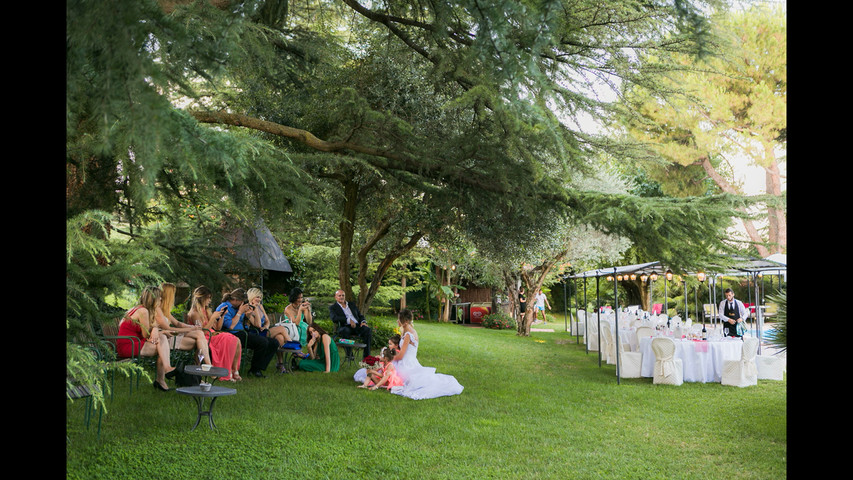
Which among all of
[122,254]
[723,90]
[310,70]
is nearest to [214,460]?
[122,254]

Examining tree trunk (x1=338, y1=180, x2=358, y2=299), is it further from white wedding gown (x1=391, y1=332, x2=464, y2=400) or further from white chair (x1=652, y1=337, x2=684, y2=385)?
white chair (x1=652, y1=337, x2=684, y2=385)

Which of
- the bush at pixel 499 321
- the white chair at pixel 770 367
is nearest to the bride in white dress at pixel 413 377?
the white chair at pixel 770 367

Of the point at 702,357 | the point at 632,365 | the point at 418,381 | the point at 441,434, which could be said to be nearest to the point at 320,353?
the point at 418,381

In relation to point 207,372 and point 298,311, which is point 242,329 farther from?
point 207,372

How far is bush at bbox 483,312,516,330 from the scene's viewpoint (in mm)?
26322

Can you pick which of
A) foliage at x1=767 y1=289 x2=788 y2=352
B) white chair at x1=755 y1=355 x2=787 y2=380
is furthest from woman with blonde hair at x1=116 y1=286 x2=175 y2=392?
white chair at x1=755 y1=355 x2=787 y2=380

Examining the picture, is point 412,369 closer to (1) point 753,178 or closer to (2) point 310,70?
(2) point 310,70

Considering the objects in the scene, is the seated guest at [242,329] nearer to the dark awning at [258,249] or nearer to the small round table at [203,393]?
the dark awning at [258,249]

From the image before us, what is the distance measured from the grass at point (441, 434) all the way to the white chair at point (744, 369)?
28 centimetres

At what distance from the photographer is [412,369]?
949 centimetres

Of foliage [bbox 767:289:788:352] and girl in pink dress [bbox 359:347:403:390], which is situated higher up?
foliage [bbox 767:289:788:352]

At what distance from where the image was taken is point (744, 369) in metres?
10.6

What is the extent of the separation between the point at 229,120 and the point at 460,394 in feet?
16.2

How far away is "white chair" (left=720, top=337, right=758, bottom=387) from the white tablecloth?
12.3 inches
